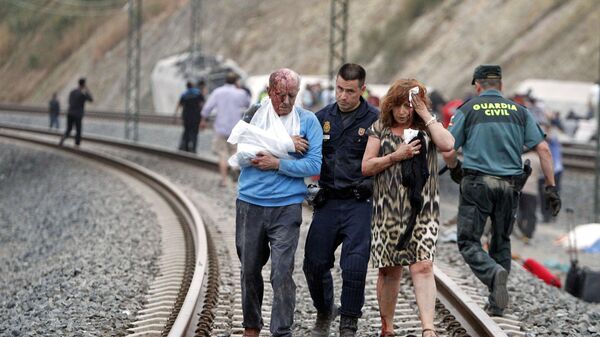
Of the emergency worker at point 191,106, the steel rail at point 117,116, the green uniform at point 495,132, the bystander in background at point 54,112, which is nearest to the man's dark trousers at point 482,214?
the green uniform at point 495,132

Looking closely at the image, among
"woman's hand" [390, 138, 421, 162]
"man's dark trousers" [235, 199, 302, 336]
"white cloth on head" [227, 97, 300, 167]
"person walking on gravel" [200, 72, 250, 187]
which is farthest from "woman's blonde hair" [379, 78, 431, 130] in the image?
"person walking on gravel" [200, 72, 250, 187]

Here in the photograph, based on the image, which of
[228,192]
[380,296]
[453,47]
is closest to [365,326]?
[380,296]

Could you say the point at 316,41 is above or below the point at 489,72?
above

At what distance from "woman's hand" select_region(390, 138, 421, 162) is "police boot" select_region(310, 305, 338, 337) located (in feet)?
4.44

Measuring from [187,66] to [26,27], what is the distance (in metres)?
40.2

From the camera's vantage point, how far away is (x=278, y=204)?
6789 mm

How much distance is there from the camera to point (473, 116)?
26.3 feet

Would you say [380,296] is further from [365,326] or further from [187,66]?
[187,66]

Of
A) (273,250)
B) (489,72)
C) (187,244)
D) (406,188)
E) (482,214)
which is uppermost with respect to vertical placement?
(489,72)

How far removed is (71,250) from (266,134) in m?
6.86

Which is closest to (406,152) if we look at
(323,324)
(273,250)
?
(273,250)

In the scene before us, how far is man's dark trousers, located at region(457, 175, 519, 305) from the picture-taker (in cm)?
805

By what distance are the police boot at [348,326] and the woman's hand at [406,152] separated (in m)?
1.12

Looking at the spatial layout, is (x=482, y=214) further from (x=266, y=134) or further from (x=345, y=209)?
(x=266, y=134)
